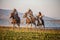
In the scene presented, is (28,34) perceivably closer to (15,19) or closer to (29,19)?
(29,19)

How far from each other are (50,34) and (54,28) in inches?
6.3

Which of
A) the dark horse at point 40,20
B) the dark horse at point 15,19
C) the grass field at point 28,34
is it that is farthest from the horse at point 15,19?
the dark horse at point 40,20

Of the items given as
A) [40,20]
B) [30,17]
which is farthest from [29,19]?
[40,20]

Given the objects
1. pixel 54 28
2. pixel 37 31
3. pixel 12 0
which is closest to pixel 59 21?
pixel 54 28

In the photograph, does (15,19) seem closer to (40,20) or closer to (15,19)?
(15,19)

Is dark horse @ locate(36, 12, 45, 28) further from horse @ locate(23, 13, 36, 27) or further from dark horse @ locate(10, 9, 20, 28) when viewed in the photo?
dark horse @ locate(10, 9, 20, 28)

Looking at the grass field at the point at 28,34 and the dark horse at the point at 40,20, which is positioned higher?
the dark horse at the point at 40,20

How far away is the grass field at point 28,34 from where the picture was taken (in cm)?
314

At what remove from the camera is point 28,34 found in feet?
10.4

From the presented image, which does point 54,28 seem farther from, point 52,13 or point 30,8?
point 30,8

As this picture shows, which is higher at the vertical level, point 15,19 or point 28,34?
point 15,19

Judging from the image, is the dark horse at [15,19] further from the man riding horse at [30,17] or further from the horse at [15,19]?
the man riding horse at [30,17]

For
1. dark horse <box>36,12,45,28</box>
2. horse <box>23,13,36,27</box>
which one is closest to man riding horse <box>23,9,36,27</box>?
horse <box>23,13,36,27</box>

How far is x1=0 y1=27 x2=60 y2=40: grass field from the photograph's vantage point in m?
3.14
